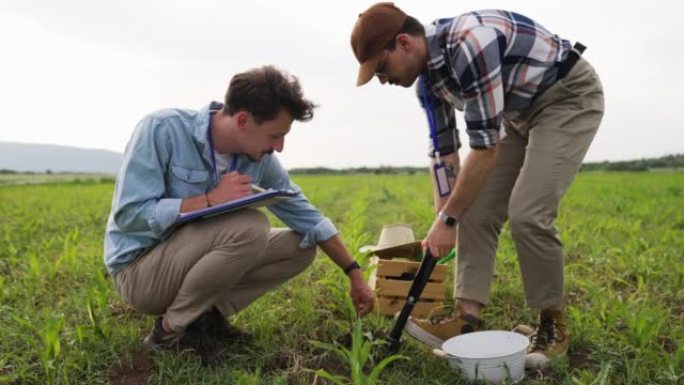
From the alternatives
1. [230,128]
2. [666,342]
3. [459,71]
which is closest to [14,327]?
[230,128]

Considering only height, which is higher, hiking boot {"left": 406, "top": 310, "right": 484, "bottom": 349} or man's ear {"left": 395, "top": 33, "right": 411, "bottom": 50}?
man's ear {"left": 395, "top": 33, "right": 411, "bottom": 50}

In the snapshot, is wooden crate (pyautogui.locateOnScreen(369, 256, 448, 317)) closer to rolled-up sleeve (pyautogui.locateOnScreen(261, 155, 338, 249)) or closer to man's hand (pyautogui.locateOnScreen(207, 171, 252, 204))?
rolled-up sleeve (pyautogui.locateOnScreen(261, 155, 338, 249))

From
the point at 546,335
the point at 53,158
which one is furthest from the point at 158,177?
the point at 53,158

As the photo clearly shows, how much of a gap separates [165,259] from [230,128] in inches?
24.2

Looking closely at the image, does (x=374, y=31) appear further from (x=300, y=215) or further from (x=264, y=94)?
(x=300, y=215)

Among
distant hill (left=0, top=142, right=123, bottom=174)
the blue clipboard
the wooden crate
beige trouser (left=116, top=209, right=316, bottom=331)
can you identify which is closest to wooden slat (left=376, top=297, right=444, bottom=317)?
the wooden crate

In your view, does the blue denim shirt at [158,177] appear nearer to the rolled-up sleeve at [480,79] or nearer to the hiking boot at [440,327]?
the hiking boot at [440,327]

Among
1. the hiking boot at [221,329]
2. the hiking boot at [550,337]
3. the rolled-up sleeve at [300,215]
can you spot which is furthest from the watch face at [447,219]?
the hiking boot at [221,329]

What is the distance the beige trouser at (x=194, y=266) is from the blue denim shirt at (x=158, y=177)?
96 mm

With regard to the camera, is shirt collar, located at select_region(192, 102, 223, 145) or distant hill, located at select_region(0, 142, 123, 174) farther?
distant hill, located at select_region(0, 142, 123, 174)

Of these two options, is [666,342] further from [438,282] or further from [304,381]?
[304,381]

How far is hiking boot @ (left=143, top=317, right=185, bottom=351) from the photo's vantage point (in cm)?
254

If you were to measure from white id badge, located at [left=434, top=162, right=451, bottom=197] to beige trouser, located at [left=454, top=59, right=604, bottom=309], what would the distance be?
15cm

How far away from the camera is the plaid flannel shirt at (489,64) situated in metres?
2.28
